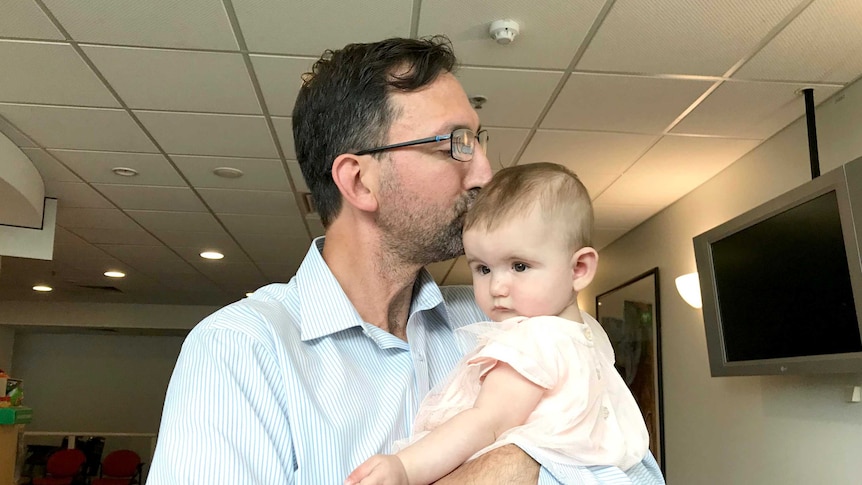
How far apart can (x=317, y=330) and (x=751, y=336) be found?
2362mm

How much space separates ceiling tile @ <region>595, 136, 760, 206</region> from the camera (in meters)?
3.17

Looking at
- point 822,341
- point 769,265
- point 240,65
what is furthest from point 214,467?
point 769,265

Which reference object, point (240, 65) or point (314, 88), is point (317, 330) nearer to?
point (314, 88)

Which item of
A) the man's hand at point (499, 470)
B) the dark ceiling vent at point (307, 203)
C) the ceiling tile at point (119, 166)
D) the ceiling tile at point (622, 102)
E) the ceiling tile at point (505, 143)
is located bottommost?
the man's hand at point (499, 470)

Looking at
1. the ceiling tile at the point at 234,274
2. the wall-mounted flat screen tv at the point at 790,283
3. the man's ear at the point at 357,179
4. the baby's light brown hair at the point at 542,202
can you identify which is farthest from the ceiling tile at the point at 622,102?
the ceiling tile at the point at 234,274

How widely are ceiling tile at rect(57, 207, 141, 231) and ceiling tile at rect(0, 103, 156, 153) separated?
4.11 ft

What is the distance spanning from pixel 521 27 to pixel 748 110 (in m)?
1.16

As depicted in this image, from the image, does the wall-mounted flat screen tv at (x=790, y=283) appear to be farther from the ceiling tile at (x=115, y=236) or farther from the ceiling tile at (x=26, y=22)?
the ceiling tile at (x=115, y=236)

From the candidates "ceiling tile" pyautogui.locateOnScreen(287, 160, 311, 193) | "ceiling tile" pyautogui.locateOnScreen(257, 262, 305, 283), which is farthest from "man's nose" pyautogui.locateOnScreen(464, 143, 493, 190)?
"ceiling tile" pyautogui.locateOnScreen(257, 262, 305, 283)

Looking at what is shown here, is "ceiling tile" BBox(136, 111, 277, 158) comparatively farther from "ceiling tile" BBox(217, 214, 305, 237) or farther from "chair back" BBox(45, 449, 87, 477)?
"chair back" BBox(45, 449, 87, 477)

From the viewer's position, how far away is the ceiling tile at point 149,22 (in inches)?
81.7

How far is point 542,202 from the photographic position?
99 cm

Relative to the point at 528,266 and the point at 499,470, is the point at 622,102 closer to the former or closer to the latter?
the point at 528,266

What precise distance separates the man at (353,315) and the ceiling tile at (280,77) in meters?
1.09
